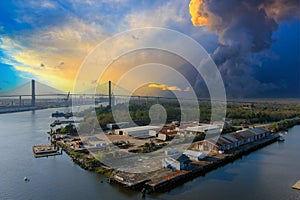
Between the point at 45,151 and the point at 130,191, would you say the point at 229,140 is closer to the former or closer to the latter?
the point at 130,191

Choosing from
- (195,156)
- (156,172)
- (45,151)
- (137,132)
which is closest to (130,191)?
(156,172)

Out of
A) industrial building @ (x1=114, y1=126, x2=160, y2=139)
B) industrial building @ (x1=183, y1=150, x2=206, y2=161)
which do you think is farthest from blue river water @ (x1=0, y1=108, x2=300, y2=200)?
industrial building @ (x1=114, y1=126, x2=160, y2=139)

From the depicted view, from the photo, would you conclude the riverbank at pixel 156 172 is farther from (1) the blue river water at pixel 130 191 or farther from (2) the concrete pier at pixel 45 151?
(2) the concrete pier at pixel 45 151

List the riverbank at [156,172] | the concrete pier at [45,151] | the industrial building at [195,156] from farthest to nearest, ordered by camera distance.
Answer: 1. the concrete pier at [45,151]
2. the industrial building at [195,156]
3. the riverbank at [156,172]

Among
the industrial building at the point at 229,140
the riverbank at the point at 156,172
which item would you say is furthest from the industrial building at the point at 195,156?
the industrial building at the point at 229,140

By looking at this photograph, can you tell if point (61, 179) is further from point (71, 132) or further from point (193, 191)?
point (71, 132)

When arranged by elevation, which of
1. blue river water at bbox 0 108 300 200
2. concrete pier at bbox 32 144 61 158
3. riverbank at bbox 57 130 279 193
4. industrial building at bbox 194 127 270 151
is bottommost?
blue river water at bbox 0 108 300 200

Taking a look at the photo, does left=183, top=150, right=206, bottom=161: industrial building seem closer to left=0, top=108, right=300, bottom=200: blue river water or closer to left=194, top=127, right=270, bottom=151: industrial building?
left=0, top=108, right=300, bottom=200: blue river water

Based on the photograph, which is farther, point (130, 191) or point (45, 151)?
point (45, 151)
